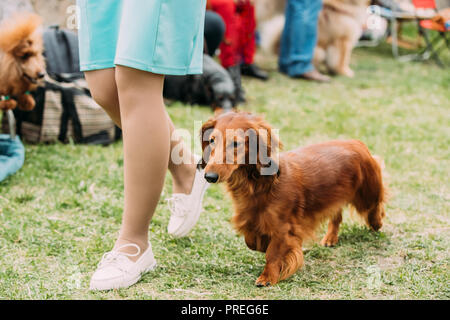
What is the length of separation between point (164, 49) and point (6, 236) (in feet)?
4.41

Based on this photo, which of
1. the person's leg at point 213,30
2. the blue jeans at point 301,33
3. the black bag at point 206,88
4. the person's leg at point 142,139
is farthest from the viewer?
the blue jeans at point 301,33

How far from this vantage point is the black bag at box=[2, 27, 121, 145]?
12.4ft

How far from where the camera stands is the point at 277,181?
207 cm

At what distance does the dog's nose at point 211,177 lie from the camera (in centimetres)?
180

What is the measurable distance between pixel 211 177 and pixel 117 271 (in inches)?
20.4

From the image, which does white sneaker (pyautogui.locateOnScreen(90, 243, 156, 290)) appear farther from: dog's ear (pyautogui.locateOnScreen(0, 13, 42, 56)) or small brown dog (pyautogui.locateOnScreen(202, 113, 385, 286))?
dog's ear (pyautogui.locateOnScreen(0, 13, 42, 56))

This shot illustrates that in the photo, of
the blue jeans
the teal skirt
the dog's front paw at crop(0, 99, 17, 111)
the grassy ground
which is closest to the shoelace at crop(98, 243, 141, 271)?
the grassy ground

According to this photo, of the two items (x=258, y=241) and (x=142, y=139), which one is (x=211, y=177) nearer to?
(x=142, y=139)

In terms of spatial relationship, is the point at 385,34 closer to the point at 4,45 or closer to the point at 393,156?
the point at 393,156

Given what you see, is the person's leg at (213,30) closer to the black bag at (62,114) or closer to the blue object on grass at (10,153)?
the black bag at (62,114)

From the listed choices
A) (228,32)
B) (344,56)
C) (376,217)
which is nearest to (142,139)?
(376,217)

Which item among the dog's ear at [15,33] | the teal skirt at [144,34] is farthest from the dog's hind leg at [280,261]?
the dog's ear at [15,33]

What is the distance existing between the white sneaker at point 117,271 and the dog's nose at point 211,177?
433 millimetres

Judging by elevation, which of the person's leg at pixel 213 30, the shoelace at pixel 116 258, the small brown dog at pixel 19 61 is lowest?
the shoelace at pixel 116 258
